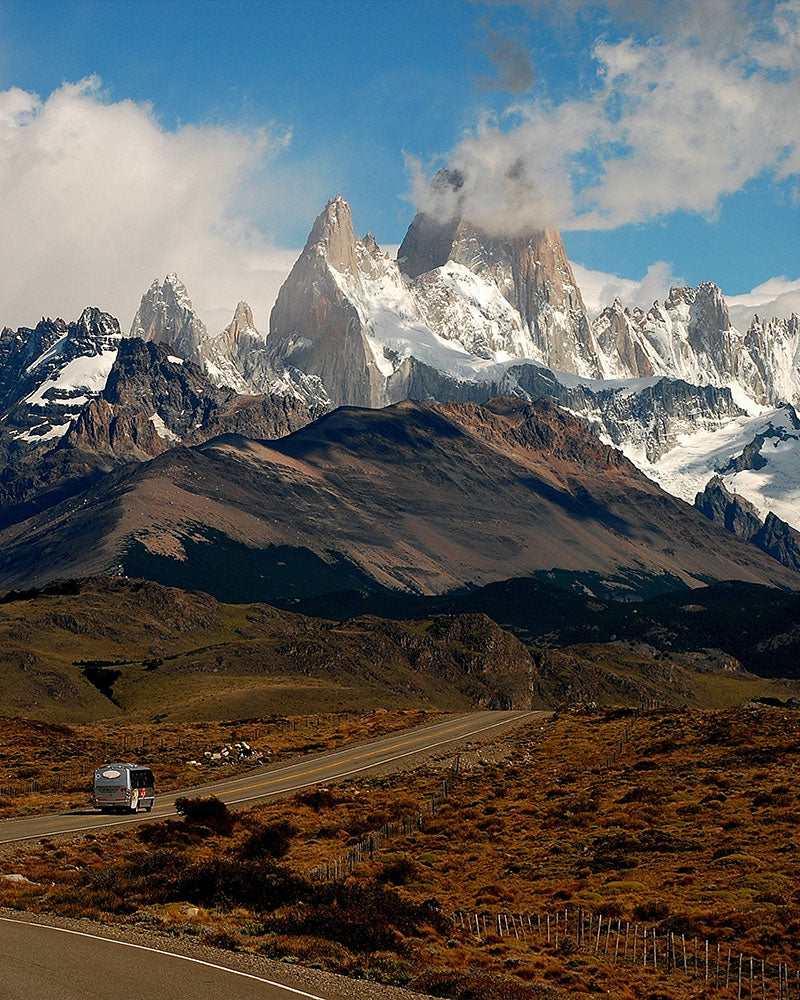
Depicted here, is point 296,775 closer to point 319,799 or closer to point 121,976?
point 319,799

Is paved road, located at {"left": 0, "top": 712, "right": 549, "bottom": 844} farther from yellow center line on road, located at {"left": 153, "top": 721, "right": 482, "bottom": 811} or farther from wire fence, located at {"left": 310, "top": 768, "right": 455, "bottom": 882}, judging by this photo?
wire fence, located at {"left": 310, "top": 768, "right": 455, "bottom": 882}

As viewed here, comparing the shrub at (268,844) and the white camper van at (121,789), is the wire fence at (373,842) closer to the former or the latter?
the shrub at (268,844)

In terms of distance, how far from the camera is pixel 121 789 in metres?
72.2

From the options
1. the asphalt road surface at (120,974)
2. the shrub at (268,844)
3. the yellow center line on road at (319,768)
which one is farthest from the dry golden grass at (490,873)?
the yellow center line on road at (319,768)

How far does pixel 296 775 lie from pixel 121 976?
6501cm

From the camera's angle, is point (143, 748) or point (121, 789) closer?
point (121, 789)

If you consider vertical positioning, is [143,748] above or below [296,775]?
above

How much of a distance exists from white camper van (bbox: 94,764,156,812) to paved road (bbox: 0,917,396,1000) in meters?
39.3

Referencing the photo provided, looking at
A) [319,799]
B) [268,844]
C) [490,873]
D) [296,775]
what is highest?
[296,775]

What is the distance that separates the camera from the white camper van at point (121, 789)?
237ft

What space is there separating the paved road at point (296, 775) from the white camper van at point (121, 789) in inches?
34.2

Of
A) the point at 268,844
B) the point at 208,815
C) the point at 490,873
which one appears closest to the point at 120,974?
the point at 490,873

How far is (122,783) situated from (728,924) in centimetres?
4142

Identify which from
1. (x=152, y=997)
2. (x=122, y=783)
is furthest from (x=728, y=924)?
(x=122, y=783)
